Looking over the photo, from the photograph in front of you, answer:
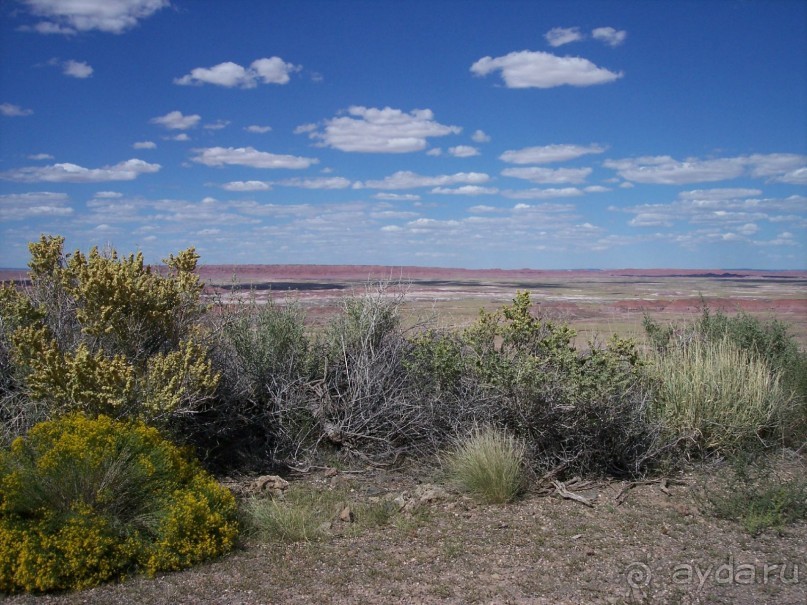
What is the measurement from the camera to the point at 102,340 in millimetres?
7258

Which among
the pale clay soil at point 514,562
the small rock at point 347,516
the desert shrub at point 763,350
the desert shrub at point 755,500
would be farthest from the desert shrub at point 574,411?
the small rock at point 347,516

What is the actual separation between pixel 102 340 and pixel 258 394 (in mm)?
1923

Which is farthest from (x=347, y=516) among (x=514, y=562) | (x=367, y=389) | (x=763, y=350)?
(x=763, y=350)

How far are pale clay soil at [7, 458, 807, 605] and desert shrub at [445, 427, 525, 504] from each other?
150 millimetres

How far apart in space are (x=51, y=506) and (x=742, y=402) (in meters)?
7.31

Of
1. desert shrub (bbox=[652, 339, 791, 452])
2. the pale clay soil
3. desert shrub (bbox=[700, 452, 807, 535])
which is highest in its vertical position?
desert shrub (bbox=[652, 339, 791, 452])

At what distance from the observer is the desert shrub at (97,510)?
4891 mm

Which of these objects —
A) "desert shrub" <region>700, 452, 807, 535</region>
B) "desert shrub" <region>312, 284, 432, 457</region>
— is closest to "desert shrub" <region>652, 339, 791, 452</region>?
"desert shrub" <region>700, 452, 807, 535</region>

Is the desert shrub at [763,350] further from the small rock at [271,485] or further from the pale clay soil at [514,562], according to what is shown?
the small rock at [271,485]

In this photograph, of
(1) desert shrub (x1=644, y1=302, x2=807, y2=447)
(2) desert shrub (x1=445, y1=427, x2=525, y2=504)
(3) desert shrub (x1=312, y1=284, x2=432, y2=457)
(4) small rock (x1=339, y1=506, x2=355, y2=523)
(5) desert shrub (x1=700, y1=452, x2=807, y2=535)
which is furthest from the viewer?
(1) desert shrub (x1=644, y1=302, x2=807, y2=447)

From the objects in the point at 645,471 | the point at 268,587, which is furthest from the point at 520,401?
the point at 268,587

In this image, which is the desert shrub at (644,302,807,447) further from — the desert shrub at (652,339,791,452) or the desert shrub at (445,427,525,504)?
the desert shrub at (445,427,525,504)

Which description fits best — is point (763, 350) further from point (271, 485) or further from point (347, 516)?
point (271, 485)

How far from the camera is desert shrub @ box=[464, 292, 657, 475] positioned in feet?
24.2
